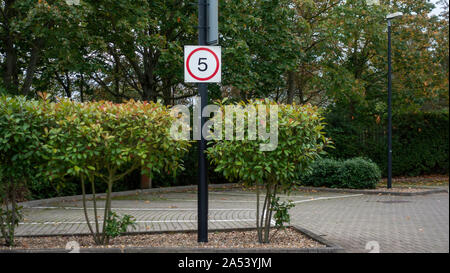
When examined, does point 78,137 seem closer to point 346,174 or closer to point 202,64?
point 202,64

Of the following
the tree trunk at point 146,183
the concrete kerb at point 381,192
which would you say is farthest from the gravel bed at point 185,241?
the tree trunk at point 146,183

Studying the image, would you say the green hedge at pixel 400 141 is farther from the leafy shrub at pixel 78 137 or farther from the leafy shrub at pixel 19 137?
the leafy shrub at pixel 19 137

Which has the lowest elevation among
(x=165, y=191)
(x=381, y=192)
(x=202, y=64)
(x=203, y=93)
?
(x=165, y=191)

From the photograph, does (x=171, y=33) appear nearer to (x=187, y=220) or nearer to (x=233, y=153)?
(x=187, y=220)

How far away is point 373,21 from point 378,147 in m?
6.17

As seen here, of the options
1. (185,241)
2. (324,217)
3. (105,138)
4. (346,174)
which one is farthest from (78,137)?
(346,174)

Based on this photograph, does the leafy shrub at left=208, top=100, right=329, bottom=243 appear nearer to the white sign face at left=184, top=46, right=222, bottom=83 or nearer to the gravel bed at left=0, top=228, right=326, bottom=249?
the white sign face at left=184, top=46, right=222, bottom=83

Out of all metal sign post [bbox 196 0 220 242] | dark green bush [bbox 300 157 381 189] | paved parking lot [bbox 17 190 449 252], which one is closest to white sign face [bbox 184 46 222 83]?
metal sign post [bbox 196 0 220 242]

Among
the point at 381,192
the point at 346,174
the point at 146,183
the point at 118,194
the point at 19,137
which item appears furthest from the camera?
the point at 146,183

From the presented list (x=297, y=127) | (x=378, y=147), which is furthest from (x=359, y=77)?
(x=297, y=127)

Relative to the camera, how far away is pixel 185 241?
283 inches

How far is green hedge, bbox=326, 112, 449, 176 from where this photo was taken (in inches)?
861

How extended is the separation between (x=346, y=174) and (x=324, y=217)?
797 cm

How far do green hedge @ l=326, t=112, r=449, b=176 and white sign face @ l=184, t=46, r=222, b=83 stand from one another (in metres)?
15.8
